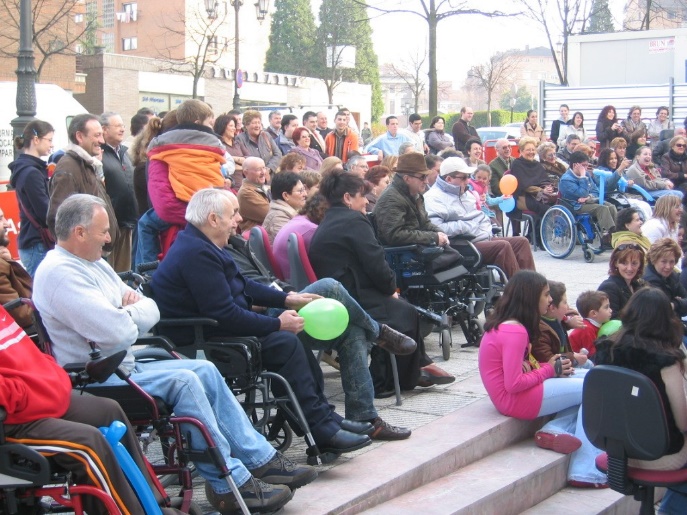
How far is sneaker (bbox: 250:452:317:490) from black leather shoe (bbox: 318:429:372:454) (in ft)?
1.47

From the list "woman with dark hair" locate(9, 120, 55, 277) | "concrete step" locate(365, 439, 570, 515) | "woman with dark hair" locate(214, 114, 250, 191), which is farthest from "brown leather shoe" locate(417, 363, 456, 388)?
"woman with dark hair" locate(214, 114, 250, 191)

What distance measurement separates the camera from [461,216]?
8312mm

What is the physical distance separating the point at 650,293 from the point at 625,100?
18327 mm

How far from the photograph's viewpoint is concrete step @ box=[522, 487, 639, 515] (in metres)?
5.68

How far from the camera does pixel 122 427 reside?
3.65 meters

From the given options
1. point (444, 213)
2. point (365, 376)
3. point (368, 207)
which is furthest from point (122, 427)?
point (368, 207)

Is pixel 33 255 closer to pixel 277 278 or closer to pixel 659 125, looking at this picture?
pixel 277 278

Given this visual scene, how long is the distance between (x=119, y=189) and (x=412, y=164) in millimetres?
2260

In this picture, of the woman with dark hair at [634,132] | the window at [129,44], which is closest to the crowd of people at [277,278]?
the woman with dark hair at [634,132]

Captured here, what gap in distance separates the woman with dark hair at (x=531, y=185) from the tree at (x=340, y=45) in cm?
4029

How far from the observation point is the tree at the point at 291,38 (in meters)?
63.3

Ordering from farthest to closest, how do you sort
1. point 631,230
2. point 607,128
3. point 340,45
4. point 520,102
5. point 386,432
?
point 520,102
point 340,45
point 607,128
point 631,230
point 386,432

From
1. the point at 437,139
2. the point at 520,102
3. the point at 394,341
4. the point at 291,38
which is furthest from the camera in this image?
the point at 520,102

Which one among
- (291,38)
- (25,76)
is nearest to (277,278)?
(25,76)
